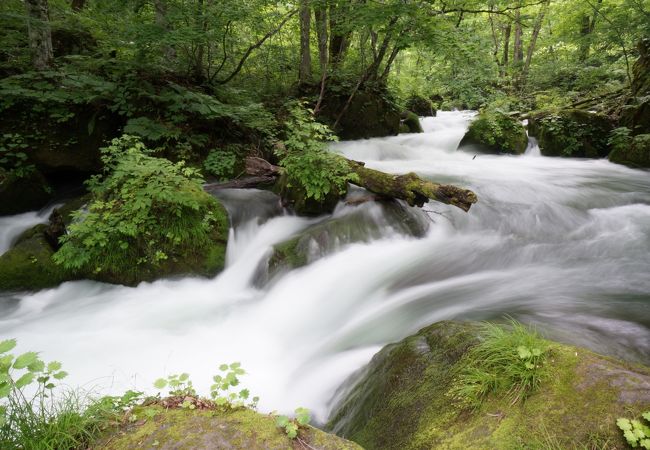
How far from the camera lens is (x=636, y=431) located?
1360mm

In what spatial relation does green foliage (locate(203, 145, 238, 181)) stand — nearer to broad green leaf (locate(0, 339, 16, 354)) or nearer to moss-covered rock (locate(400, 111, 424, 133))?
broad green leaf (locate(0, 339, 16, 354))

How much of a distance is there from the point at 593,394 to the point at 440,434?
2.23ft

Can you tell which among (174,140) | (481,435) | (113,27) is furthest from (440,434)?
(113,27)

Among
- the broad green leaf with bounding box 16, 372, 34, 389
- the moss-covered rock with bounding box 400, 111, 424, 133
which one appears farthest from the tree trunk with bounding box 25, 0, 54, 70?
the moss-covered rock with bounding box 400, 111, 424, 133

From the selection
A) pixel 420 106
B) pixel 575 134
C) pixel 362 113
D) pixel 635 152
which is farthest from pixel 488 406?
pixel 420 106

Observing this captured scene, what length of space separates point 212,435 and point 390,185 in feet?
15.5

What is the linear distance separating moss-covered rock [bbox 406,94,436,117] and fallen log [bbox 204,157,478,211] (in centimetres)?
1163

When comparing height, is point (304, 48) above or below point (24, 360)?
above

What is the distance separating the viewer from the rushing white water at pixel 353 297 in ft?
11.4

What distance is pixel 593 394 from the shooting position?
1556 millimetres

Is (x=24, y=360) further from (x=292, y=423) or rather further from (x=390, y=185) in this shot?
(x=390, y=185)

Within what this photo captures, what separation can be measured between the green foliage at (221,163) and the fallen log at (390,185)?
301mm

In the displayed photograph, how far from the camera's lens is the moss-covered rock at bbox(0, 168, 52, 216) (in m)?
6.12

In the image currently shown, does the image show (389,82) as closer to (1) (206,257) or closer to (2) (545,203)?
(2) (545,203)
